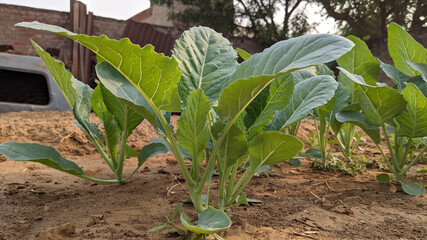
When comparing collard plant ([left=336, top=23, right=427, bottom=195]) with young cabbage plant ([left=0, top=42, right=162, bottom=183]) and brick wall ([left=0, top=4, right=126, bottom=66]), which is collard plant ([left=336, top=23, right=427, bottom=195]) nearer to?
young cabbage plant ([left=0, top=42, right=162, bottom=183])

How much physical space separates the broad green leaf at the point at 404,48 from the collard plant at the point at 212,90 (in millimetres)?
837

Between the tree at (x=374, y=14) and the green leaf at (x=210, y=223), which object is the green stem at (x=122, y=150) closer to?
the green leaf at (x=210, y=223)

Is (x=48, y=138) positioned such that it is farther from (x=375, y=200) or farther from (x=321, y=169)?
(x=375, y=200)

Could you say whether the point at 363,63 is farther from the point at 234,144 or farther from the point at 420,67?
the point at 234,144

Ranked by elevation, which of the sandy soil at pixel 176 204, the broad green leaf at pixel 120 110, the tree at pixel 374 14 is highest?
the tree at pixel 374 14

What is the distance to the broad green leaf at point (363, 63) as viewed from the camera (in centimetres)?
191

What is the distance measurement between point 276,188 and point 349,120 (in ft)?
1.69

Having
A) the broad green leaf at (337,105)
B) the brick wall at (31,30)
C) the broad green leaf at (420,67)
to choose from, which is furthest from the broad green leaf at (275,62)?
the brick wall at (31,30)

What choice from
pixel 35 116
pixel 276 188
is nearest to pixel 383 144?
pixel 276 188

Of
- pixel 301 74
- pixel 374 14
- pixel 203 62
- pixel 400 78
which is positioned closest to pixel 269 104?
pixel 203 62

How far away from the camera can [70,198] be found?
1429mm

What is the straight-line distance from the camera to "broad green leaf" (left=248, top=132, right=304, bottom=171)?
1040mm

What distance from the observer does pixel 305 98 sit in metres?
1.26

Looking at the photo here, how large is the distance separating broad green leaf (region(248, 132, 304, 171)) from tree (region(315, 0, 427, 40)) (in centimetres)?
841
